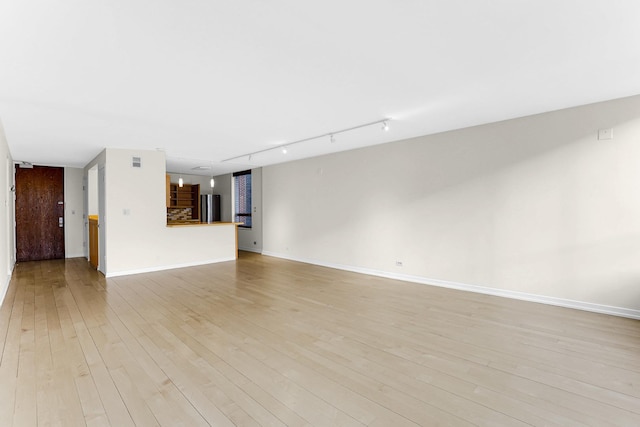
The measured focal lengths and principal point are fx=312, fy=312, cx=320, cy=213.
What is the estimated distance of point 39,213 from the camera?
776 centimetres

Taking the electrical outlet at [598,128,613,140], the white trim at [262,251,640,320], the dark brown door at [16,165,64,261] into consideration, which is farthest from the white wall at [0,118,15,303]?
the electrical outlet at [598,128,613,140]

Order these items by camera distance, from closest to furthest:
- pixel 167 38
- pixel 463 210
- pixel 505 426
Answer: pixel 505 426, pixel 167 38, pixel 463 210

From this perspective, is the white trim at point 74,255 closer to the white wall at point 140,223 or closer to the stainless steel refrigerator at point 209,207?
the white wall at point 140,223

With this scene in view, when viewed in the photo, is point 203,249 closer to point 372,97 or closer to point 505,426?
point 372,97

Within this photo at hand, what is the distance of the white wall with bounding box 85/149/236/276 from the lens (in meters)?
5.78

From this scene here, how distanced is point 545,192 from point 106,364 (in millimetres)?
5107

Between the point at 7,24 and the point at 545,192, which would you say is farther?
the point at 545,192

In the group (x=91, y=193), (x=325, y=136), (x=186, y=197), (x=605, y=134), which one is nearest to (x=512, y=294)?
(x=605, y=134)

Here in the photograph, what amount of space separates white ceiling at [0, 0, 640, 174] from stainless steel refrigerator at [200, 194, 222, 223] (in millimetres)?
5852

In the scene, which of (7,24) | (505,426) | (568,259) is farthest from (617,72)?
(7,24)

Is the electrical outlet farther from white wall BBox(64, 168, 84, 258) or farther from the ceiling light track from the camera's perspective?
white wall BBox(64, 168, 84, 258)

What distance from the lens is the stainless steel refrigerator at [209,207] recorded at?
10.3m

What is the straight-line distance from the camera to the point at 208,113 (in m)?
3.84

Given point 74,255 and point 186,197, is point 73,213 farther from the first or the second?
point 186,197
